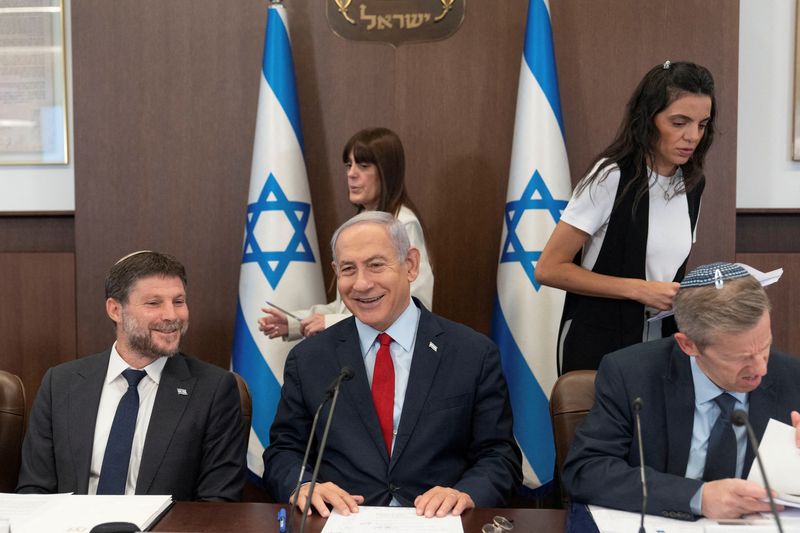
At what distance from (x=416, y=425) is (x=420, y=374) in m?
0.14

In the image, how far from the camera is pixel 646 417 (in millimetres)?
2104

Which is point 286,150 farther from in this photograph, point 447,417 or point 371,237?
point 447,417

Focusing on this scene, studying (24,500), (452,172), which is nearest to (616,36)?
(452,172)

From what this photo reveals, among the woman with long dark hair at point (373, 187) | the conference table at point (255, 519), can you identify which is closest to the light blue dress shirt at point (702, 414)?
the conference table at point (255, 519)

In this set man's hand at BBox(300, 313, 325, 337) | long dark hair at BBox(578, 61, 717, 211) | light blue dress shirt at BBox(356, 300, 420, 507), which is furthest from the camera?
man's hand at BBox(300, 313, 325, 337)

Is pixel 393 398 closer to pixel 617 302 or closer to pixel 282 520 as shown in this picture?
pixel 282 520

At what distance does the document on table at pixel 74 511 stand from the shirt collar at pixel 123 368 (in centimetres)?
57

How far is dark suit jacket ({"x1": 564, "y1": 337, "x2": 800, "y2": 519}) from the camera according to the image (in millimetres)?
2014

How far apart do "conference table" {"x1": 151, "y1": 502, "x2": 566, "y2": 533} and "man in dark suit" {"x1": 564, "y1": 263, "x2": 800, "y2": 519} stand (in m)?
0.19

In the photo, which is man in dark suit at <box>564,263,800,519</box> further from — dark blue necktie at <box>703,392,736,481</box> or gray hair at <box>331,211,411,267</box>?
gray hair at <box>331,211,411,267</box>

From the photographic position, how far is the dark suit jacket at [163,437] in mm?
2441

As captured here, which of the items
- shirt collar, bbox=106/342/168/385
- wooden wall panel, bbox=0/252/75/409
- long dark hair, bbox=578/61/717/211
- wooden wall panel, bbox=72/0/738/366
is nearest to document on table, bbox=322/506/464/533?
shirt collar, bbox=106/342/168/385

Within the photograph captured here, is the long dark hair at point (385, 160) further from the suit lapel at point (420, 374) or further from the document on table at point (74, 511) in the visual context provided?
the document on table at point (74, 511)

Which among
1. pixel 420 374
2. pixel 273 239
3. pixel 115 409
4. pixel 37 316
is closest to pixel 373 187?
pixel 273 239
